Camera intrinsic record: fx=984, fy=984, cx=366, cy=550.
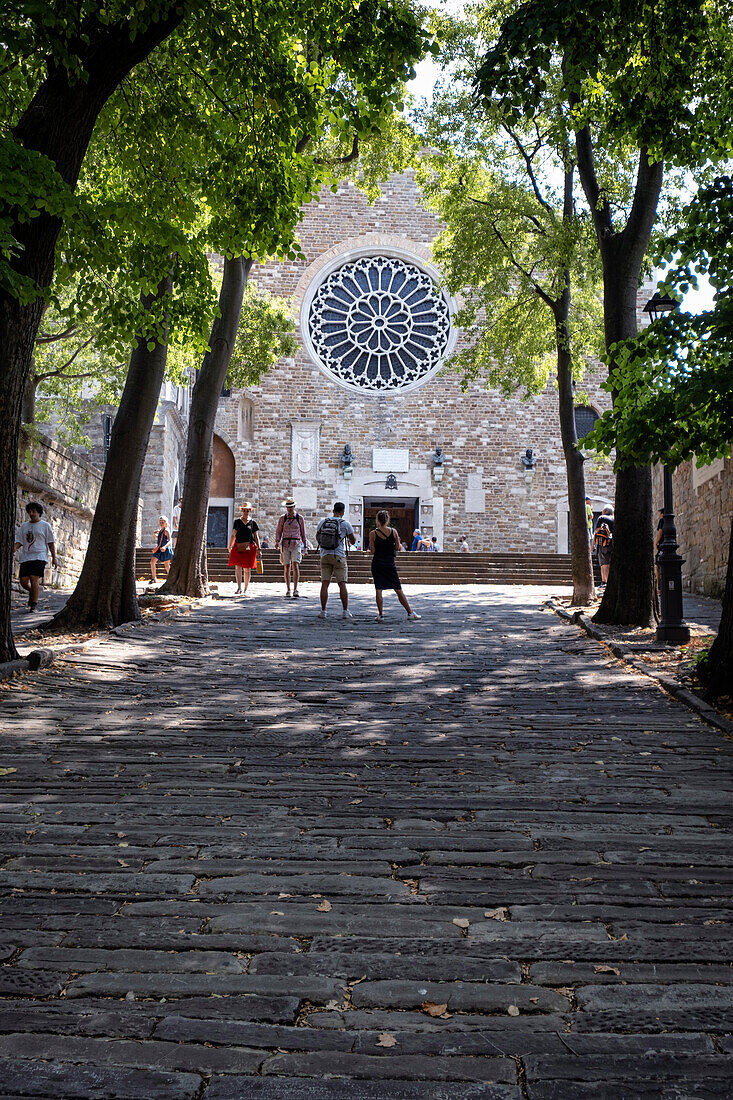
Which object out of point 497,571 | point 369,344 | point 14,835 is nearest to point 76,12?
point 14,835

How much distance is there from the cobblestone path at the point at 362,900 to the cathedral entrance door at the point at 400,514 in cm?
2664

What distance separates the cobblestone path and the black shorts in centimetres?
618

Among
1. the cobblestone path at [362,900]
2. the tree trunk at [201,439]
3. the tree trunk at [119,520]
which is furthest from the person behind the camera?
the tree trunk at [201,439]

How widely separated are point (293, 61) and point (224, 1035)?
8004 millimetres

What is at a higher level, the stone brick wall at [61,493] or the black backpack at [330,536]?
the stone brick wall at [61,493]

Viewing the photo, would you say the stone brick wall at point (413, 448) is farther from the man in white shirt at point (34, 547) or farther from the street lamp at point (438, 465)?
the man in white shirt at point (34, 547)

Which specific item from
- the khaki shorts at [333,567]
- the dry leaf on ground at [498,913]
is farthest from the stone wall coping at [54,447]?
the dry leaf on ground at [498,913]

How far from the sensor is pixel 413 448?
1303 inches

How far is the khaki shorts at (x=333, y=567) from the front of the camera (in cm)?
1321

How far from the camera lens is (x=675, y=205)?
45.8 feet

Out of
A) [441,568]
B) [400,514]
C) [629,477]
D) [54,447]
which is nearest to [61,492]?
[54,447]

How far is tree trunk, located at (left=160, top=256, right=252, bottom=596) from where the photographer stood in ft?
49.7

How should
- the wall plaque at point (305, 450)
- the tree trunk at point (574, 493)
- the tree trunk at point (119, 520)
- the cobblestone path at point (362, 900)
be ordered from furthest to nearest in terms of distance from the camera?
the wall plaque at point (305, 450), the tree trunk at point (574, 493), the tree trunk at point (119, 520), the cobblestone path at point (362, 900)

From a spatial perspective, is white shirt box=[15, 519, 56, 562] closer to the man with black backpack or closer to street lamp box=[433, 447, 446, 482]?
the man with black backpack
